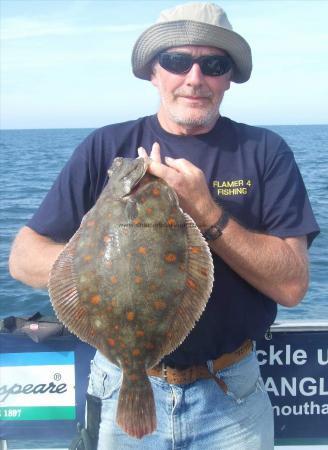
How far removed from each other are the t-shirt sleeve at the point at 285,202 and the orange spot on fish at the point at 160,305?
32.5 inches

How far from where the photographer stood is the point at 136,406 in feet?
8.46

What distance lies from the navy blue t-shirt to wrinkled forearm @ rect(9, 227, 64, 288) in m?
0.06

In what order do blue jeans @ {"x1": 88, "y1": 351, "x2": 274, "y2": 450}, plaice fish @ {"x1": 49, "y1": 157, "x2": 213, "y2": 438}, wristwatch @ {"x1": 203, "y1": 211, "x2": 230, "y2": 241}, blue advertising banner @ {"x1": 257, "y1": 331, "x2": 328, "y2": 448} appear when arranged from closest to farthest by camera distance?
plaice fish @ {"x1": 49, "y1": 157, "x2": 213, "y2": 438}
wristwatch @ {"x1": 203, "y1": 211, "x2": 230, "y2": 241}
blue jeans @ {"x1": 88, "y1": 351, "x2": 274, "y2": 450}
blue advertising banner @ {"x1": 257, "y1": 331, "x2": 328, "y2": 448}

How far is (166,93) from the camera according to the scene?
3096 millimetres

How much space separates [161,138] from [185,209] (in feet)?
2.08

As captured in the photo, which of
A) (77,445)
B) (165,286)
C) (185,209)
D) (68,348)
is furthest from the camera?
(68,348)

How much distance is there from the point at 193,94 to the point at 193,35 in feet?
0.99

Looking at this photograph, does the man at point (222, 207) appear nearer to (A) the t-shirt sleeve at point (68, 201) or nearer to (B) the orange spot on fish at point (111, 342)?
(A) the t-shirt sleeve at point (68, 201)

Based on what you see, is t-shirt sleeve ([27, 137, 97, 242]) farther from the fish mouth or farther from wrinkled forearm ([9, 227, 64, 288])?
the fish mouth

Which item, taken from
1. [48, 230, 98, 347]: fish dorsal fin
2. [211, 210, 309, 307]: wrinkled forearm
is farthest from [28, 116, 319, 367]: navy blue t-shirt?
[48, 230, 98, 347]: fish dorsal fin

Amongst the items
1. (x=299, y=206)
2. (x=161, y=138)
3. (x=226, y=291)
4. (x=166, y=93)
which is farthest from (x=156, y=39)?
(x=226, y=291)

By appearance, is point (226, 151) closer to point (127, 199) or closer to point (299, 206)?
point (299, 206)

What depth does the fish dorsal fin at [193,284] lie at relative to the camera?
8.15 feet

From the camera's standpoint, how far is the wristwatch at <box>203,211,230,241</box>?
2.70 metres
